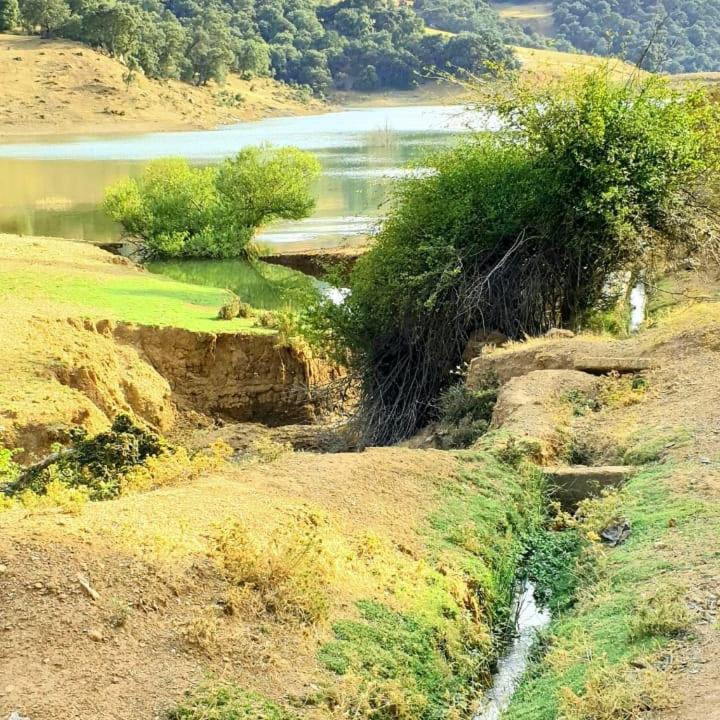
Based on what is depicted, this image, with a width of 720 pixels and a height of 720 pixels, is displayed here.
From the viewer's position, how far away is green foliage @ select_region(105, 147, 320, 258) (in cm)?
3722

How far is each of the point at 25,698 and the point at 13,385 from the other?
1043cm

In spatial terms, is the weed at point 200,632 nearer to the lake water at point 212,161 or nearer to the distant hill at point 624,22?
the lake water at point 212,161

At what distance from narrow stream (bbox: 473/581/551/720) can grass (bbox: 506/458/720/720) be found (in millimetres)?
191

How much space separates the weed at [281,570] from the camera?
6812 millimetres

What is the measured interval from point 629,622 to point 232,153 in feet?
198

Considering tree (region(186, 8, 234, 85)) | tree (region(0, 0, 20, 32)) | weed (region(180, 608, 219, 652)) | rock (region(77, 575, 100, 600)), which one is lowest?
weed (region(180, 608, 219, 652))

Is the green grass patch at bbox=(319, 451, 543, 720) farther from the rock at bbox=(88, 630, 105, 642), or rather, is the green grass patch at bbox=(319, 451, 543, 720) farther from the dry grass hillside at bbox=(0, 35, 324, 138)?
the dry grass hillside at bbox=(0, 35, 324, 138)

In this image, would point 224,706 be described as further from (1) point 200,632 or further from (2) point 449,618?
(2) point 449,618

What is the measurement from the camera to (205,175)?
39219 mm

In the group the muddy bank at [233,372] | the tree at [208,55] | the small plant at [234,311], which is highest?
the tree at [208,55]

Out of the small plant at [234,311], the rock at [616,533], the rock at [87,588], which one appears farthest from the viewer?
the small plant at [234,311]

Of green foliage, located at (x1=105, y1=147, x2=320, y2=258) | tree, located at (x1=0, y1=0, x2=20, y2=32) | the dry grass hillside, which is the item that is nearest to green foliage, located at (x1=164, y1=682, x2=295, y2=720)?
green foliage, located at (x1=105, y1=147, x2=320, y2=258)

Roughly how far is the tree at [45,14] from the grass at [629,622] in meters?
103

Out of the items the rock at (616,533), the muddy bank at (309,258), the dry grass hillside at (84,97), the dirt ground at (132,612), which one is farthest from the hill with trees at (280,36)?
the dirt ground at (132,612)
